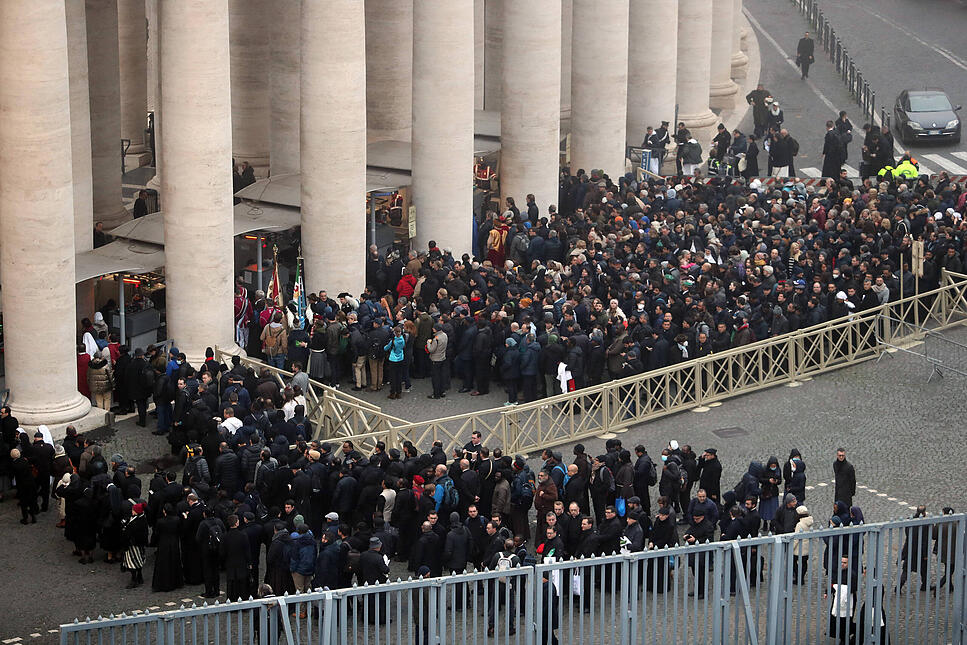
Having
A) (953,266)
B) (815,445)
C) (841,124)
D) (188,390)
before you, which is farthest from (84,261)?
(841,124)

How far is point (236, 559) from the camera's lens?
1176 inches

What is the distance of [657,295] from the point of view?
4128 centimetres

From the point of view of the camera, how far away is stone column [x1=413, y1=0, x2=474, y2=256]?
44938 millimetres

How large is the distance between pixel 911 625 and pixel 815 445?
9588 millimetres

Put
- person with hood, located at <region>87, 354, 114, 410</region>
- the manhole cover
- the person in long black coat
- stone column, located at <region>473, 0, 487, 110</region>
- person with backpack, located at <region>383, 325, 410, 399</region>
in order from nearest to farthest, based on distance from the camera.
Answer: the person in long black coat
person with hood, located at <region>87, 354, 114, 410</region>
the manhole cover
person with backpack, located at <region>383, 325, 410, 399</region>
stone column, located at <region>473, 0, 487, 110</region>

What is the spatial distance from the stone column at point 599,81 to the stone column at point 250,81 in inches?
314

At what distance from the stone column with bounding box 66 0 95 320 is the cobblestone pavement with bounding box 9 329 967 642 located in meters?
6.90

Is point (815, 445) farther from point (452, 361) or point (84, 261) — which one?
point (84, 261)

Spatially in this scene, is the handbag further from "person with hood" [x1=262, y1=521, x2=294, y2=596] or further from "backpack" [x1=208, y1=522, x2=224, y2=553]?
"backpack" [x1=208, y1=522, x2=224, y2=553]

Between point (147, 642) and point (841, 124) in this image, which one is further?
point (841, 124)

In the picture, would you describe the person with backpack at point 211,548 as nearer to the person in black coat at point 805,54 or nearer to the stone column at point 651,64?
the stone column at point 651,64

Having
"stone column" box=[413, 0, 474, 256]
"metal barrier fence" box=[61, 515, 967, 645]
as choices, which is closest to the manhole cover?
"metal barrier fence" box=[61, 515, 967, 645]

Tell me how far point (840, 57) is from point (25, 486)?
153 feet

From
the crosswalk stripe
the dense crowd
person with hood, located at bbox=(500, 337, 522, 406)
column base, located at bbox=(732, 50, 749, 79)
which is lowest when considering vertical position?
person with hood, located at bbox=(500, 337, 522, 406)
